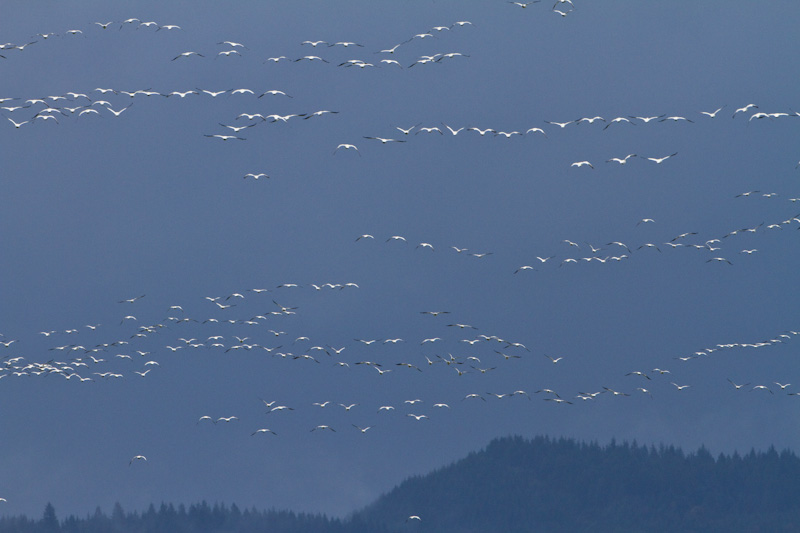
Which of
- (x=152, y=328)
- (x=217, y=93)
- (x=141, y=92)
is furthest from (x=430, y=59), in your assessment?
(x=152, y=328)

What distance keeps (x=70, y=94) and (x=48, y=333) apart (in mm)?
25466

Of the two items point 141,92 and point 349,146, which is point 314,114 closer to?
point 349,146

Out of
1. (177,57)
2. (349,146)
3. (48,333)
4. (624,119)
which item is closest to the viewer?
(177,57)

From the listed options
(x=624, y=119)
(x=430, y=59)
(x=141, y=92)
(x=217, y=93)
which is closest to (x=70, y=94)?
(x=141, y=92)

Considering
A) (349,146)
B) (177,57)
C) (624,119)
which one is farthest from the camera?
(624,119)

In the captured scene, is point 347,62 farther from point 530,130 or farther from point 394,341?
point 394,341

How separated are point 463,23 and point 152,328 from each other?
152 ft

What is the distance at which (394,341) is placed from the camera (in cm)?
11994

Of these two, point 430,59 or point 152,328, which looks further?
point 152,328

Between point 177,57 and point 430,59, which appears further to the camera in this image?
point 430,59

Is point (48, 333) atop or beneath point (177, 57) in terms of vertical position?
beneath

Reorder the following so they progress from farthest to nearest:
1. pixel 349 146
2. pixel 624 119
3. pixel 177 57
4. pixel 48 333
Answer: pixel 48 333 < pixel 624 119 < pixel 349 146 < pixel 177 57

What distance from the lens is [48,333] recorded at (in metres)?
124

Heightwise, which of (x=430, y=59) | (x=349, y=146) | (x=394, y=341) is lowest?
(x=394, y=341)
